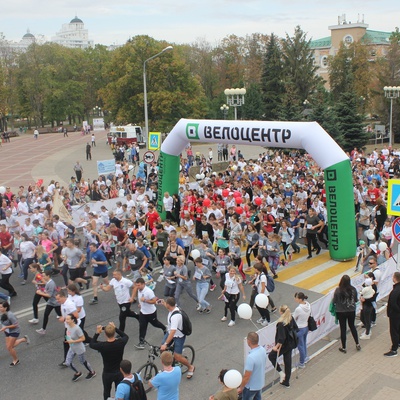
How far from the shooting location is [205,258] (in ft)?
38.0

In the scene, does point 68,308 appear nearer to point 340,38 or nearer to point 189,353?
point 189,353

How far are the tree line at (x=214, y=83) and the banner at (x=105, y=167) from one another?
1955 centimetres

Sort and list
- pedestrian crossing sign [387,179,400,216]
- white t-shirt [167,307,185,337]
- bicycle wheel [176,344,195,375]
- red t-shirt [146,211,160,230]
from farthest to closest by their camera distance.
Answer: red t-shirt [146,211,160,230] < pedestrian crossing sign [387,179,400,216] < bicycle wheel [176,344,195,375] < white t-shirt [167,307,185,337]

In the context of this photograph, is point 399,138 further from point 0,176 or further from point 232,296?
point 232,296

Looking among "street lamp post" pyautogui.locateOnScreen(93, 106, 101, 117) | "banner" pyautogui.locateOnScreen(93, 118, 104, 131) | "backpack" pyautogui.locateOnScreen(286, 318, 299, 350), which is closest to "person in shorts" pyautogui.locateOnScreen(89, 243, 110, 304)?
"backpack" pyautogui.locateOnScreen(286, 318, 299, 350)

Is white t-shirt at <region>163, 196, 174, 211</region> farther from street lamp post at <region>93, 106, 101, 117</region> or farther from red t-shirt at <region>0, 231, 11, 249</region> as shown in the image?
street lamp post at <region>93, 106, 101, 117</region>

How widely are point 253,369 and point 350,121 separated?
116 feet

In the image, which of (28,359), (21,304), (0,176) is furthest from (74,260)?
(0,176)

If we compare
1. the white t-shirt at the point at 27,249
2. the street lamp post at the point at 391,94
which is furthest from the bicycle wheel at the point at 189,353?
the street lamp post at the point at 391,94

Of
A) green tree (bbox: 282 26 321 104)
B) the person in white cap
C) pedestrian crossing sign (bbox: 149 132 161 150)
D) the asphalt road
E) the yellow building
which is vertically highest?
the yellow building

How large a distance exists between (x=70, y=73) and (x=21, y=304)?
77.4 metres

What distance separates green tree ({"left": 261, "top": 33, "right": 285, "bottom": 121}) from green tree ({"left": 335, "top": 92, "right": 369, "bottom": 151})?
11.1 metres

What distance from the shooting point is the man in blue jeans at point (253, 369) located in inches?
268

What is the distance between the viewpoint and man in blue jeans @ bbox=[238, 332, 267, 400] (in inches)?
268
